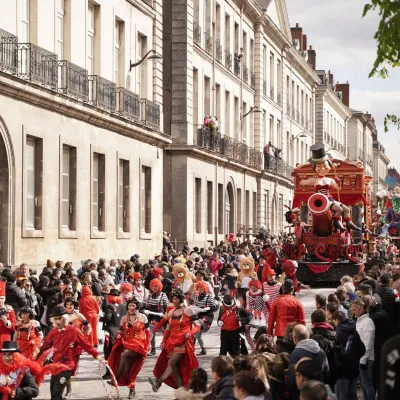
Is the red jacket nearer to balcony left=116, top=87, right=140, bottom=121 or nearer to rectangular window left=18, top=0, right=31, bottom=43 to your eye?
rectangular window left=18, top=0, right=31, bottom=43

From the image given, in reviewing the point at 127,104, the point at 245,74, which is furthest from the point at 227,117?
the point at 127,104

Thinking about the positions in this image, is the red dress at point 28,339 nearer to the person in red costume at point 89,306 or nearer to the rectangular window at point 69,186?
the person in red costume at point 89,306

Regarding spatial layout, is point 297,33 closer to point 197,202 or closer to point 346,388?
point 197,202

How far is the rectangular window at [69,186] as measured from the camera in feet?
88.2

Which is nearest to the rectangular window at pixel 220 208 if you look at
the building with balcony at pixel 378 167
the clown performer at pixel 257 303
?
the clown performer at pixel 257 303

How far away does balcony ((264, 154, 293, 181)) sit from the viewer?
55466 mm

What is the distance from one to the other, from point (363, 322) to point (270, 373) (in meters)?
2.81

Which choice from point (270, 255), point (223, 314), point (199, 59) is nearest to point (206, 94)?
point (199, 59)

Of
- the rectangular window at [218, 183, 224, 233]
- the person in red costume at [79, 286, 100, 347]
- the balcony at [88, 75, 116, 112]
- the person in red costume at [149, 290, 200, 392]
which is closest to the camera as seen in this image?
the person in red costume at [149, 290, 200, 392]

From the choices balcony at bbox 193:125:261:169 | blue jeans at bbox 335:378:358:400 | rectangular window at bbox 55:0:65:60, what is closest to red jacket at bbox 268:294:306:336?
blue jeans at bbox 335:378:358:400

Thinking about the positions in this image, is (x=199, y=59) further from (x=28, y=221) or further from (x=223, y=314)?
(x=223, y=314)

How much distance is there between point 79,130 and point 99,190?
2.78 m

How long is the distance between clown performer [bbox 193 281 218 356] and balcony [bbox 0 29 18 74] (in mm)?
8051

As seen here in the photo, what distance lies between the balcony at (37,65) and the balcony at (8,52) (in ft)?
0.82
